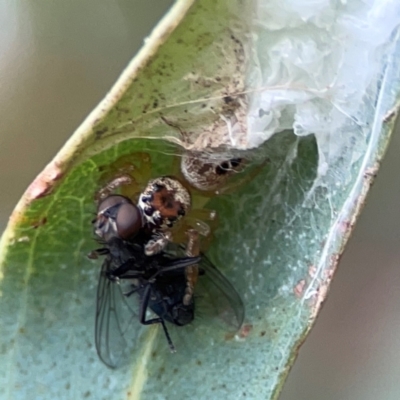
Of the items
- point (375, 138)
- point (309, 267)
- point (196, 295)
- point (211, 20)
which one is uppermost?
point (211, 20)

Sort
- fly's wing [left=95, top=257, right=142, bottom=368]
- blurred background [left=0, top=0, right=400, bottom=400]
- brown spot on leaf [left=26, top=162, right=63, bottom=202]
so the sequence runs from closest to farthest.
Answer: brown spot on leaf [left=26, top=162, right=63, bottom=202], fly's wing [left=95, top=257, right=142, bottom=368], blurred background [left=0, top=0, right=400, bottom=400]

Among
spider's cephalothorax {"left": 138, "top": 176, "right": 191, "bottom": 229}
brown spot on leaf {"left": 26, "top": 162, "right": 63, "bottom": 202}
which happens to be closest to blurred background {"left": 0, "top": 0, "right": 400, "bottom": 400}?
spider's cephalothorax {"left": 138, "top": 176, "right": 191, "bottom": 229}

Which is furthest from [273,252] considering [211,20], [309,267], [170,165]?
[211,20]

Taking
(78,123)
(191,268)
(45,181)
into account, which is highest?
(45,181)

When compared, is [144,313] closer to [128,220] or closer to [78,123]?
[128,220]

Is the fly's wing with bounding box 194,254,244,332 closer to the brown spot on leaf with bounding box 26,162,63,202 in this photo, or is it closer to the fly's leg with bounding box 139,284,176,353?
the fly's leg with bounding box 139,284,176,353

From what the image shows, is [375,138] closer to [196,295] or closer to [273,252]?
[273,252]

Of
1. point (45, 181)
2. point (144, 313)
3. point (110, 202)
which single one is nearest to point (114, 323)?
point (144, 313)
